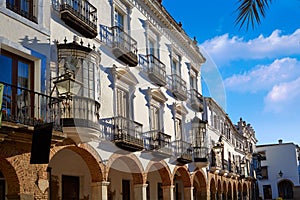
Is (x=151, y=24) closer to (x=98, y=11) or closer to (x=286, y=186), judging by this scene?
(x=98, y=11)

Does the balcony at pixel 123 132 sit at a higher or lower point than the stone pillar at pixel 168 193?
higher

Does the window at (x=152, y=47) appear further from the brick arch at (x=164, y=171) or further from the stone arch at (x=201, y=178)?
the stone arch at (x=201, y=178)

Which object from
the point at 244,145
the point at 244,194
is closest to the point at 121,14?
the point at 244,194

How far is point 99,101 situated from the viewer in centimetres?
1274

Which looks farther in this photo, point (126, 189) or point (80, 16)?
point (126, 189)

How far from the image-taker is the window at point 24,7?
32.6 ft

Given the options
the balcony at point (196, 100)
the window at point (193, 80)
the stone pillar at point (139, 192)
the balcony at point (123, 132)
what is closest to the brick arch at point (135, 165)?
A: the stone pillar at point (139, 192)

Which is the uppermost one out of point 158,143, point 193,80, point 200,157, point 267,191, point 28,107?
point 193,80

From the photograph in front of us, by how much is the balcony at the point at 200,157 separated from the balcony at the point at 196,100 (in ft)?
7.69

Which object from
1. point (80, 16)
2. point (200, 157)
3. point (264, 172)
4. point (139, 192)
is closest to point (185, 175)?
point (200, 157)

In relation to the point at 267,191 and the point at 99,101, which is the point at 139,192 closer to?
the point at 99,101

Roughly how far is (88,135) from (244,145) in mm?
33908

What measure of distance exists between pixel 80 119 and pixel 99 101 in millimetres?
1923

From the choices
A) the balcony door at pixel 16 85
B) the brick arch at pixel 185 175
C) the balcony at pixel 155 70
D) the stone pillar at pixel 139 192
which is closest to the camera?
the balcony door at pixel 16 85
